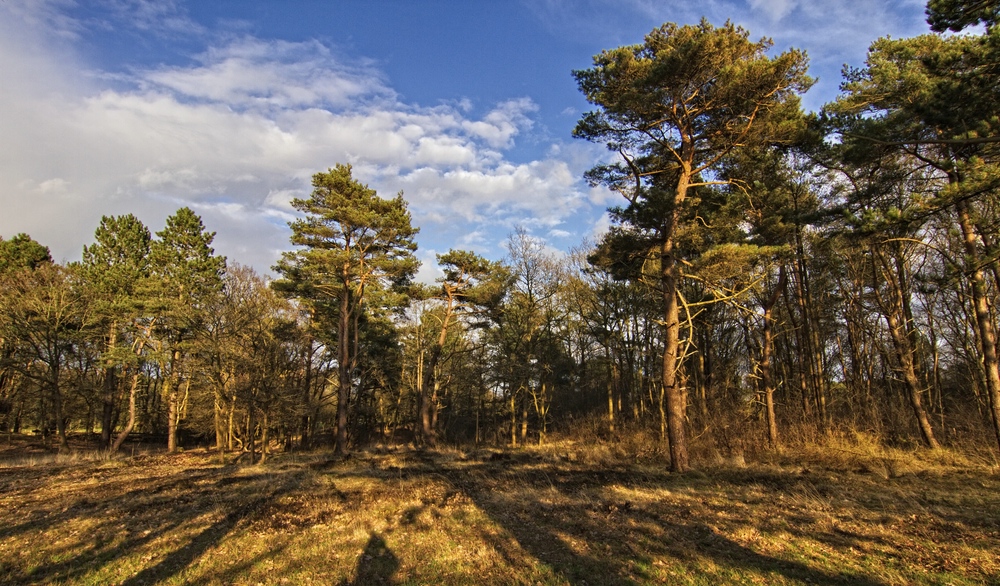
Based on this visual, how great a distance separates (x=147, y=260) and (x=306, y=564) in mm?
28245

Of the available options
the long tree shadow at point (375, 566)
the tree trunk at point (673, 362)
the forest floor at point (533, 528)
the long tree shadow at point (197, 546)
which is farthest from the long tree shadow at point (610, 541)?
the long tree shadow at point (197, 546)

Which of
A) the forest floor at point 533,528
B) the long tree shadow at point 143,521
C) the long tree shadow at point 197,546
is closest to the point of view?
the forest floor at point 533,528

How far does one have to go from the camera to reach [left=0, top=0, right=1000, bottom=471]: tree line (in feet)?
35.8

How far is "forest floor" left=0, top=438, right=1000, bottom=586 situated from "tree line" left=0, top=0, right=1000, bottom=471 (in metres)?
3.40

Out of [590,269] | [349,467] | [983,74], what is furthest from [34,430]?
[983,74]

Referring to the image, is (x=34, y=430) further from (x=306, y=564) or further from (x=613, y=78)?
(x=613, y=78)

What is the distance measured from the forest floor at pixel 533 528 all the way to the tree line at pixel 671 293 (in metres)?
3.40

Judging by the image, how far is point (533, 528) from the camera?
7613 millimetres

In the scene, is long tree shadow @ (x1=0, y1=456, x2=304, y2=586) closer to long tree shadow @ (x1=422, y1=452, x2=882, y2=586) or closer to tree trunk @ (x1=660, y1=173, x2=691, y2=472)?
long tree shadow @ (x1=422, y1=452, x2=882, y2=586)

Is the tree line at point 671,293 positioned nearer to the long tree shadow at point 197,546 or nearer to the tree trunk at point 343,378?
the tree trunk at point 343,378

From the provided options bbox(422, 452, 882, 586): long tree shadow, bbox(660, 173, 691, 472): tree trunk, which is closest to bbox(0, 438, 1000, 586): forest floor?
bbox(422, 452, 882, 586): long tree shadow

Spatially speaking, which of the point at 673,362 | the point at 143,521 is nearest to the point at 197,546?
the point at 143,521

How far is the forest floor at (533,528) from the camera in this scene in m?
5.48

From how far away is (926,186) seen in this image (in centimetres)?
1453
